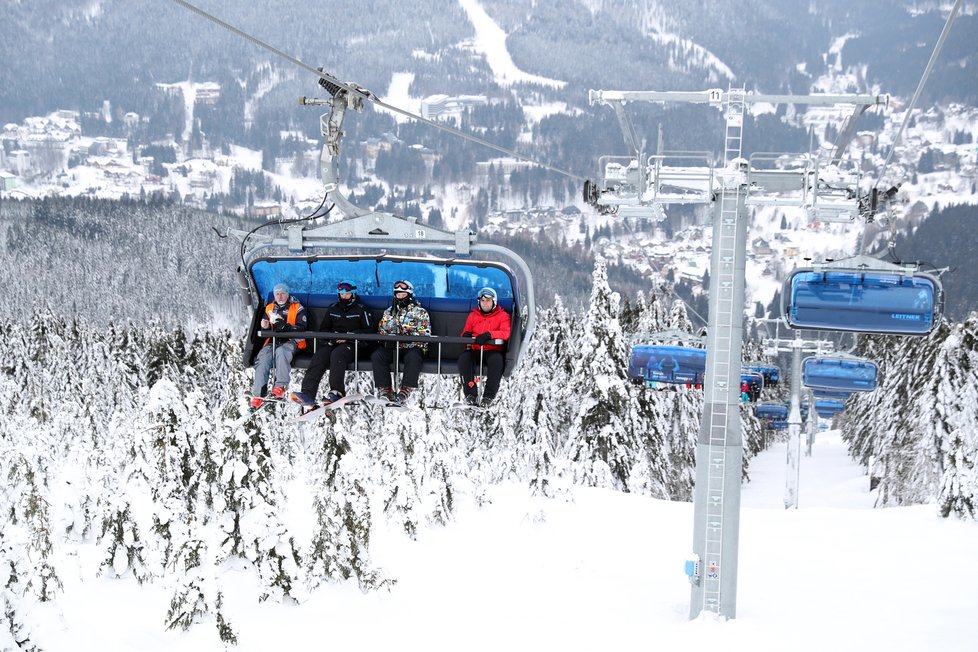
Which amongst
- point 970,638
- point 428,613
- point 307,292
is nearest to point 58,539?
point 428,613

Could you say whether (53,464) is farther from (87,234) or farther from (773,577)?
(87,234)

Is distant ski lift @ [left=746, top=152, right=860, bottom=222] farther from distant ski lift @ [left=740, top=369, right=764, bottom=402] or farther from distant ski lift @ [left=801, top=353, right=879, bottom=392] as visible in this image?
distant ski lift @ [left=740, top=369, right=764, bottom=402]

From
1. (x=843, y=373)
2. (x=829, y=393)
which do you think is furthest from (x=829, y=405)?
(x=843, y=373)

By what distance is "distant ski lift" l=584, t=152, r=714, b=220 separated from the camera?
13320mm

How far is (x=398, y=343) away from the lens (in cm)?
1348

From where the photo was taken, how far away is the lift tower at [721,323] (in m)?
13.7

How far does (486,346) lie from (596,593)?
7.43m

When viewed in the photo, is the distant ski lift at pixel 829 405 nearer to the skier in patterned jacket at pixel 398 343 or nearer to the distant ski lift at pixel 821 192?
the distant ski lift at pixel 821 192

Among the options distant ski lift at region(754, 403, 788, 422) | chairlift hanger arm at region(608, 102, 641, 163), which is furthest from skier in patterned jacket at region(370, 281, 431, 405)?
distant ski lift at region(754, 403, 788, 422)

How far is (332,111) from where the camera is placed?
1075cm

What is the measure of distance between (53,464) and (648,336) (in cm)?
1836

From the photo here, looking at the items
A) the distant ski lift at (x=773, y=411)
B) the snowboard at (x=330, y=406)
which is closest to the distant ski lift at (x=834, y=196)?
the snowboard at (x=330, y=406)

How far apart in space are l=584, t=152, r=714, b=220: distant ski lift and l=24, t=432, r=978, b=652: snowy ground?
5732 mm

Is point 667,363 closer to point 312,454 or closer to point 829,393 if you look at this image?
point 829,393
